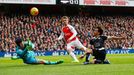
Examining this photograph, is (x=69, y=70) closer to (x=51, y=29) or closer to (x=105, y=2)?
(x=51, y=29)

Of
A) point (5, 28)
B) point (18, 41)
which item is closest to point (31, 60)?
point (18, 41)

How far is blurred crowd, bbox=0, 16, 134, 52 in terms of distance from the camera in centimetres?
4078

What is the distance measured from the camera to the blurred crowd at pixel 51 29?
40781 mm

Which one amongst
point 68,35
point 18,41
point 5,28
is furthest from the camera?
point 5,28

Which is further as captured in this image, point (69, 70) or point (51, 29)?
point (51, 29)

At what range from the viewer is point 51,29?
44.3 metres

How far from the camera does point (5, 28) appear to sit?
4094cm

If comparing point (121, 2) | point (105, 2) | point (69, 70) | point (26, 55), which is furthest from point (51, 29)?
point (69, 70)

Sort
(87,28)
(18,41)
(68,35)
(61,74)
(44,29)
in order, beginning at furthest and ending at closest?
(87,28) → (44,29) → (68,35) → (18,41) → (61,74)

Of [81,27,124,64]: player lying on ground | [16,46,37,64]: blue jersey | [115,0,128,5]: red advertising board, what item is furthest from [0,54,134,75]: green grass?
[115,0,128,5]: red advertising board

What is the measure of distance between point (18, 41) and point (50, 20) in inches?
1137

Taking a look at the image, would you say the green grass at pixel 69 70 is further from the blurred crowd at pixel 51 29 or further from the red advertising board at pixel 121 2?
the red advertising board at pixel 121 2

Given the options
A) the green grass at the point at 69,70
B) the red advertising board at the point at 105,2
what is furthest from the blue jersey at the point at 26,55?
the red advertising board at the point at 105,2

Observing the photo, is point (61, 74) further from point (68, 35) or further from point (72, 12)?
point (72, 12)
